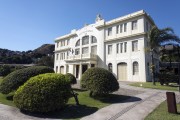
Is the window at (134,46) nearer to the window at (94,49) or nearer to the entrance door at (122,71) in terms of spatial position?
the entrance door at (122,71)

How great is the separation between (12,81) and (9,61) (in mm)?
83445

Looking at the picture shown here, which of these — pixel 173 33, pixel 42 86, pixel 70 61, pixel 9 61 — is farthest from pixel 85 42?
pixel 9 61

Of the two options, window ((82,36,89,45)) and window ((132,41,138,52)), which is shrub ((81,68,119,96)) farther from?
window ((82,36,89,45))

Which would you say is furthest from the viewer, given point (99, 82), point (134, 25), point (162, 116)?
point (134, 25)

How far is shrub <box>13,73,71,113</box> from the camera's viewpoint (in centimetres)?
888

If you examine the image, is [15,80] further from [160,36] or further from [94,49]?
[94,49]

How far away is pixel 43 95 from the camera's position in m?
8.96

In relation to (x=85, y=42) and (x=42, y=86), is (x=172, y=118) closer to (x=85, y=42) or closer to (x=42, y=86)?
(x=42, y=86)

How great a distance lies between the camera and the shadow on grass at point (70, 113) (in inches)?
350

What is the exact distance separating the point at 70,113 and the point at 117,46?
23733mm

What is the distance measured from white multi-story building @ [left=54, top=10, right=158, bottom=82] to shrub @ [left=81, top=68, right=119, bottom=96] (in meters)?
15.3

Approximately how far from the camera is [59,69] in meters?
44.6

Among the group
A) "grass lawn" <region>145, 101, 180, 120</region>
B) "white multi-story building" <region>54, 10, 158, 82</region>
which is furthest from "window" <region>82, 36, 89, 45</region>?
"grass lawn" <region>145, 101, 180, 120</region>

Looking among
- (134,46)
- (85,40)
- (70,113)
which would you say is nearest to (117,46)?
(134,46)
